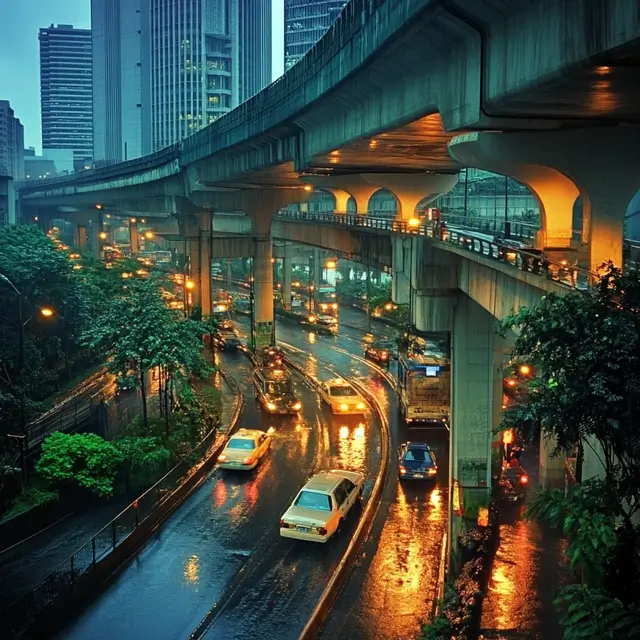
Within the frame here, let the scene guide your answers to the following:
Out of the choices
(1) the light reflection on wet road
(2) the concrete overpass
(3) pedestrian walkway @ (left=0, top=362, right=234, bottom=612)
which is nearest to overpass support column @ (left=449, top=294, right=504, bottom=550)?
(2) the concrete overpass

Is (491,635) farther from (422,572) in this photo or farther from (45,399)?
(45,399)

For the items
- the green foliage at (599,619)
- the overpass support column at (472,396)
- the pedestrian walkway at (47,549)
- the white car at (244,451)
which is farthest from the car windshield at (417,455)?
the green foliage at (599,619)

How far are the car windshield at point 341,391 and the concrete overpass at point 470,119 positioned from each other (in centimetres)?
698

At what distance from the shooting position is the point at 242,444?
2728 cm

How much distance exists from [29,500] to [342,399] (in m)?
16.4

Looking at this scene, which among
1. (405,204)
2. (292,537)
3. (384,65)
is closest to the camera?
(384,65)

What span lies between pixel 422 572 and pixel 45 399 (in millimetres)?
21733

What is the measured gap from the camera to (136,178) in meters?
64.6

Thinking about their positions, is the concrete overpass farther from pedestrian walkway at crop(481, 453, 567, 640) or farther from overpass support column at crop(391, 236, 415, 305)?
pedestrian walkway at crop(481, 453, 567, 640)

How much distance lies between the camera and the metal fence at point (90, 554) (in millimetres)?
15195

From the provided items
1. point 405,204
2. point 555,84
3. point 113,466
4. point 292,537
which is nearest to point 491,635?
point 292,537

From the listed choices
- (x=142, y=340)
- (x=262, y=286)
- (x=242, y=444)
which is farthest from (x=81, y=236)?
(x=242, y=444)

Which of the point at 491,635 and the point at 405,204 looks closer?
the point at 491,635

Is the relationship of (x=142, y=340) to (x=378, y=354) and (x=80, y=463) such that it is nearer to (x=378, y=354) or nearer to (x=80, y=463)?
(x=80, y=463)
